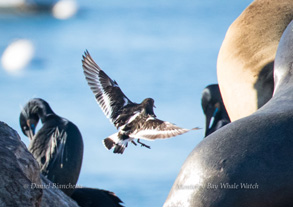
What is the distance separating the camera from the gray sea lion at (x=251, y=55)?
4168 mm

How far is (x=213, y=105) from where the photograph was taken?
9625 millimetres

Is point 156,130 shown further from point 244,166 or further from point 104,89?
point 244,166

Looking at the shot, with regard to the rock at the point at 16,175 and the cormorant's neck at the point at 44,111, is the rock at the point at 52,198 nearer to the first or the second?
the rock at the point at 16,175

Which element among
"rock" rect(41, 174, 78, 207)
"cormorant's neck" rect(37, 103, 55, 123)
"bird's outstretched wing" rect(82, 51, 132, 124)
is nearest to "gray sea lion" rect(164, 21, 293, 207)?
"rock" rect(41, 174, 78, 207)

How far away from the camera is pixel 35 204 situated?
2082 millimetres

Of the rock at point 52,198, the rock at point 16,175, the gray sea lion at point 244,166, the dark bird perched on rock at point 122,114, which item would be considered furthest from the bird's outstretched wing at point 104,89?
the rock at point 16,175

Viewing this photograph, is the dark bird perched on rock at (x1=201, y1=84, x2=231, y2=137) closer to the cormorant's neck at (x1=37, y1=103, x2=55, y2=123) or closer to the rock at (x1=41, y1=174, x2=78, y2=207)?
the cormorant's neck at (x1=37, y1=103, x2=55, y2=123)

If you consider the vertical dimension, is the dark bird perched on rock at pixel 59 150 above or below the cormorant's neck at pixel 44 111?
below

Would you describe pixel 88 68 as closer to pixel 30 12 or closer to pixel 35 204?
pixel 35 204

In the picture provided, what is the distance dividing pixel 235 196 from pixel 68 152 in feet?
17.0

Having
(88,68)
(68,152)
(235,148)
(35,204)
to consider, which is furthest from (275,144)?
(68,152)

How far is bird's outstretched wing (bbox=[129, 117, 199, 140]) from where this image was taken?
191 inches

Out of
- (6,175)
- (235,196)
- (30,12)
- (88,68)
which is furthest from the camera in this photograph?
(88,68)

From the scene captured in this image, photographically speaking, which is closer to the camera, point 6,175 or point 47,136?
point 6,175
